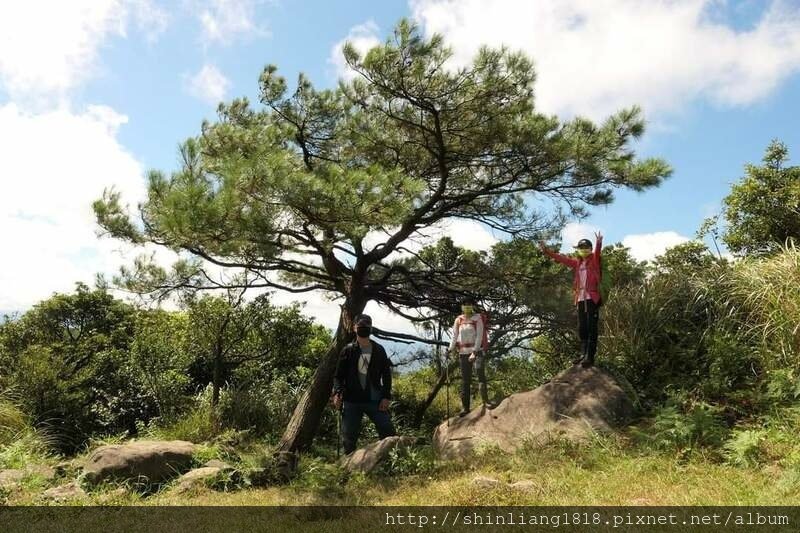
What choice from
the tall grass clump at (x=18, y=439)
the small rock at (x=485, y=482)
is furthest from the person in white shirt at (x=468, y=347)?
the tall grass clump at (x=18, y=439)

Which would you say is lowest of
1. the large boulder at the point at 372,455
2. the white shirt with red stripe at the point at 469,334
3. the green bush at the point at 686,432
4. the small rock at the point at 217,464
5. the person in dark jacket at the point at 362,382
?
the small rock at the point at 217,464

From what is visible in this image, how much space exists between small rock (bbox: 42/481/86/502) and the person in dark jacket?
274cm

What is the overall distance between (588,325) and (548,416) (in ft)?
3.98

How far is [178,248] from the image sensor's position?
729 cm

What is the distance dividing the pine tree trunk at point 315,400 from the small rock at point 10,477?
293 cm

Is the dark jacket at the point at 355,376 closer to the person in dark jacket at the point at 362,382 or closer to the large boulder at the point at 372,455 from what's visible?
the person in dark jacket at the point at 362,382

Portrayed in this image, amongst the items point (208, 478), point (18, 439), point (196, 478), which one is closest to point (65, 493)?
point (196, 478)

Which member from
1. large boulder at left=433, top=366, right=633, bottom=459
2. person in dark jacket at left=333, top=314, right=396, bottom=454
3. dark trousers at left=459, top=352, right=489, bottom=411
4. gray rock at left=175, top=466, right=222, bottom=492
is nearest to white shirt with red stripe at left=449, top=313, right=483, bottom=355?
dark trousers at left=459, top=352, right=489, bottom=411

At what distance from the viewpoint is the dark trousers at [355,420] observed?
618cm

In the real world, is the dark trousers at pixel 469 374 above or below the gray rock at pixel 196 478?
above

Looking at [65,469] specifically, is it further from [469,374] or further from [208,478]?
[469,374]

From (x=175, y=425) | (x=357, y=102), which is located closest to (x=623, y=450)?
(x=357, y=102)

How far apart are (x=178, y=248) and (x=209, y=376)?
4.60 meters

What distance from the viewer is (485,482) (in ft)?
14.9
